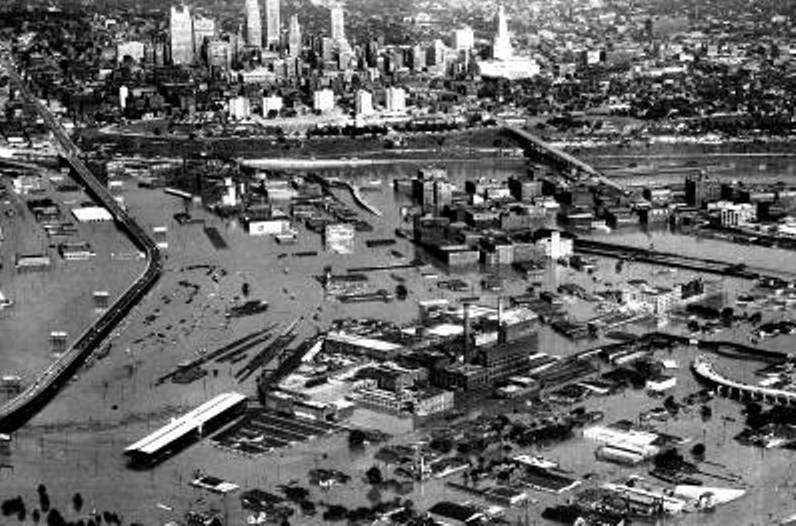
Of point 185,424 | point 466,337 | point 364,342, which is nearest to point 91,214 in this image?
point 364,342

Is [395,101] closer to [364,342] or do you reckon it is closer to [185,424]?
[364,342]

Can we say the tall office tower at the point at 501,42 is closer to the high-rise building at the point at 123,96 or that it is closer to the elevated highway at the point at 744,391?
the high-rise building at the point at 123,96

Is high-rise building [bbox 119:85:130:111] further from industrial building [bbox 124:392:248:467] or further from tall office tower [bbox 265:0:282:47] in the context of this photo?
industrial building [bbox 124:392:248:467]

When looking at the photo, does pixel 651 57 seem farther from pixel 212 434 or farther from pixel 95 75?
pixel 212 434

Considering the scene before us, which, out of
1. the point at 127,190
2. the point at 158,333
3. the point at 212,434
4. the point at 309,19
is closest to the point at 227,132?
the point at 127,190

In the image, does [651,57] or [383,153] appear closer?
[383,153]
